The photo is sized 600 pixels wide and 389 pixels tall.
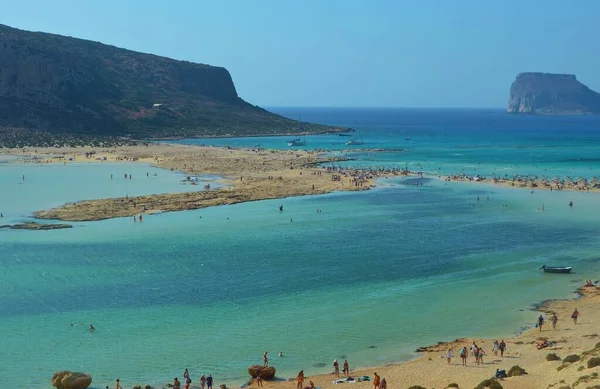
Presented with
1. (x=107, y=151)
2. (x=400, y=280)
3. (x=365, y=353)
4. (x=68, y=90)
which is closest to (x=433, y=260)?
(x=400, y=280)

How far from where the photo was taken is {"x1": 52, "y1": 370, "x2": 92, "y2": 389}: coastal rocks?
77.2ft

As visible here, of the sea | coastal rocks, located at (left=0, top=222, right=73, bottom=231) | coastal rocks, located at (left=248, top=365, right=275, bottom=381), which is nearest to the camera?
coastal rocks, located at (left=248, top=365, right=275, bottom=381)

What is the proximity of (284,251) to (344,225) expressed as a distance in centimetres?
1041

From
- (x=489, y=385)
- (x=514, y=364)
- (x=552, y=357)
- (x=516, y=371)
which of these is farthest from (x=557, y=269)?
(x=489, y=385)

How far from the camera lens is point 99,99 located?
160 metres

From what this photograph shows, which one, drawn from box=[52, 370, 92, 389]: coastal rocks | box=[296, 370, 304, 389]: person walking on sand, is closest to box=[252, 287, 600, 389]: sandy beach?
box=[296, 370, 304, 389]: person walking on sand

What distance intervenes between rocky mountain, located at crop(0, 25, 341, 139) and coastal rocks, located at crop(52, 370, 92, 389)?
371 ft

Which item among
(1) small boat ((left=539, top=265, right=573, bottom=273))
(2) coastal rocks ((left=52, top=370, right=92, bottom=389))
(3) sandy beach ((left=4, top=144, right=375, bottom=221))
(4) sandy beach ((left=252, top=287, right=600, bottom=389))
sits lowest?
(2) coastal rocks ((left=52, top=370, right=92, bottom=389))

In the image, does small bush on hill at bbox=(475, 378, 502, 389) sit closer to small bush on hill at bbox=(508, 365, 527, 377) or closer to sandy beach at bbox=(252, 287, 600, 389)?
sandy beach at bbox=(252, 287, 600, 389)

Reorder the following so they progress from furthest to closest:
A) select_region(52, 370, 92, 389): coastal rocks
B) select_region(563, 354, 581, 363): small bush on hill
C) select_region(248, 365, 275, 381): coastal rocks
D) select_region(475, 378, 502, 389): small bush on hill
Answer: select_region(248, 365, 275, 381): coastal rocks, select_region(563, 354, 581, 363): small bush on hill, select_region(52, 370, 92, 389): coastal rocks, select_region(475, 378, 502, 389): small bush on hill

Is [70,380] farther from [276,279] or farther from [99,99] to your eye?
[99,99]

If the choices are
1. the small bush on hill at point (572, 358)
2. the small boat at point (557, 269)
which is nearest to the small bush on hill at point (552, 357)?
the small bush on hill at point (572, 358)

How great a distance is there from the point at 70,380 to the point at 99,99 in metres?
144

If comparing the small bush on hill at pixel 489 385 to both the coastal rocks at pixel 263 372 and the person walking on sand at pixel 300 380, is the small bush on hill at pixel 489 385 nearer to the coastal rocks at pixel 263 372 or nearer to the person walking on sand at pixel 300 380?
the person walking on sand at pixel 300 380
